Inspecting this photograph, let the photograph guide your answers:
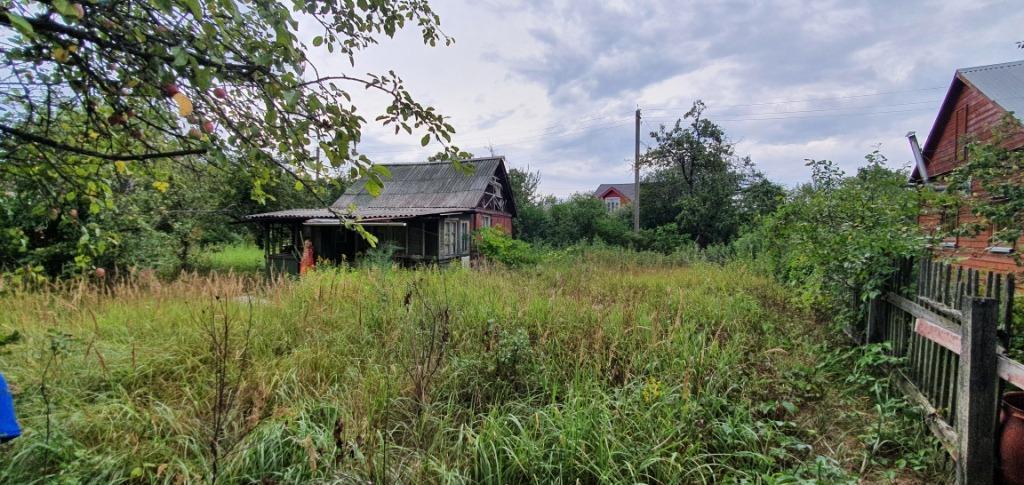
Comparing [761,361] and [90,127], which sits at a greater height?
[90,127]

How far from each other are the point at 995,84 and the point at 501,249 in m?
13.6

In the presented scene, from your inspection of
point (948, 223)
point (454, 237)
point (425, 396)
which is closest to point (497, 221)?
point (454, 237)

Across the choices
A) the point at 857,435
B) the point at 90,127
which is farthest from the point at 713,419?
the point at 90,127

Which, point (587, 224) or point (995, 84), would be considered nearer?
point (995, 84)

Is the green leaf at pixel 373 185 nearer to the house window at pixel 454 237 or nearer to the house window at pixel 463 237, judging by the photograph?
the house window at pixel 454 237

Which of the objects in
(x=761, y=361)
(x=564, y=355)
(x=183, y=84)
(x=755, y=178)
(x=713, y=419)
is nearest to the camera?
(x=183, y=84)

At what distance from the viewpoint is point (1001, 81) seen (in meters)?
10.2

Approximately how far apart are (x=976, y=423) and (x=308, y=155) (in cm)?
351

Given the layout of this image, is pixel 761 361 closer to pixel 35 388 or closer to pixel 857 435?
pixel 857 435

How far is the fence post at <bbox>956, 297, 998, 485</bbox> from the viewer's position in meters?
2.12

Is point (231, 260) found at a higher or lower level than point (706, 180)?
lower

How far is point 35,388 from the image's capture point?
2420 mm

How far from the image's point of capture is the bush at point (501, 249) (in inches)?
511

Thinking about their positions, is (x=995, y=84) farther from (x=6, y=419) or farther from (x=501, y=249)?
(x=6, y=419)
